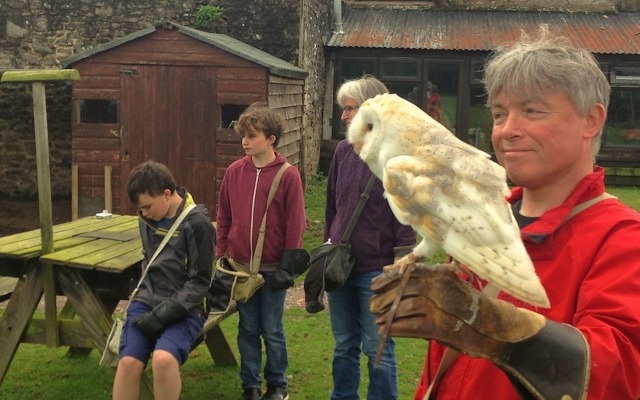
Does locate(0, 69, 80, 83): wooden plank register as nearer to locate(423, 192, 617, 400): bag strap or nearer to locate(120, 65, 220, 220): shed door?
locate(423, 192, 617, 400): bag strap

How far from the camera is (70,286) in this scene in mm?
4070

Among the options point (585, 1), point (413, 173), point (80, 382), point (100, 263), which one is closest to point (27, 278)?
point (100, 263)

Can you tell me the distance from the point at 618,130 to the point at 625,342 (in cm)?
1449

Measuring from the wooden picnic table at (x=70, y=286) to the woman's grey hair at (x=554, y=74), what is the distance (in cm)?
275

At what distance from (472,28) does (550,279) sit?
45.6 ft

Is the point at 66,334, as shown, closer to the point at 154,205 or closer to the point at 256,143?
the point at 154,205

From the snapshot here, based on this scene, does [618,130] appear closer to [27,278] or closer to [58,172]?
[58,172]

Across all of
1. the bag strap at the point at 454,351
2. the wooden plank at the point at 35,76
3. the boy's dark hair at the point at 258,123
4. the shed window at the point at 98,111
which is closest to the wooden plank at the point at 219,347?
the boy's dark hair at the point at 258,123

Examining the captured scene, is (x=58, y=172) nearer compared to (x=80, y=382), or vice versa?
(x=80, y=382)

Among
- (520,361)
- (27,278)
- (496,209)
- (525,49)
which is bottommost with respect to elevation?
(27,278)

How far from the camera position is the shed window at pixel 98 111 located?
10.0 meters

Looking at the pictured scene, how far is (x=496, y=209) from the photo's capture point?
5.24ft

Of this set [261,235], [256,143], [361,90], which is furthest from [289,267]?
[361,90]

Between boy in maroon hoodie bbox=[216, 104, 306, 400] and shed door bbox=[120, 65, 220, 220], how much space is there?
17.6 feet
